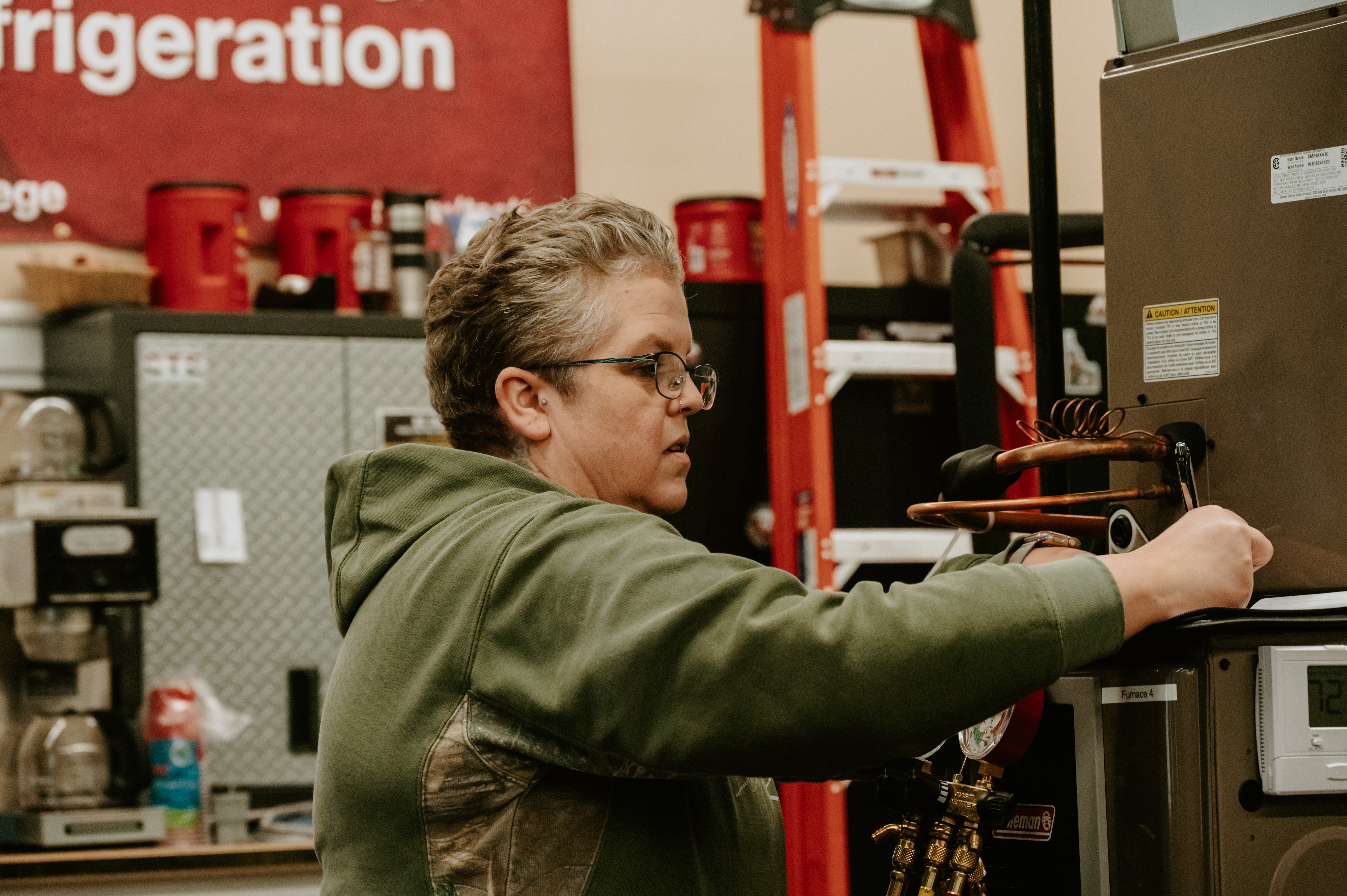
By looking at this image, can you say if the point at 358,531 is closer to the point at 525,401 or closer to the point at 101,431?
the point at 525,401

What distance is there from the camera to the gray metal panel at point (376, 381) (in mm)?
3578

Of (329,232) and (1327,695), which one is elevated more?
(329,232)

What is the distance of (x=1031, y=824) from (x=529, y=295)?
693mm

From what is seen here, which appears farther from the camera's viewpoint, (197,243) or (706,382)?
(197,243)

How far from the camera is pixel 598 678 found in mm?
1131

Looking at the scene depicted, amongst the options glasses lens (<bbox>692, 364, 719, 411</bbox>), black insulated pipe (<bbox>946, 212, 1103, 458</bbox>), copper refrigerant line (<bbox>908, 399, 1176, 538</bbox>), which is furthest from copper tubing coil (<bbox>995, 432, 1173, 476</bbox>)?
black insulated pipe (<bbox>946, 212, 1103, 458</bbox>)

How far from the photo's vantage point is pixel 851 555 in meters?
3.46

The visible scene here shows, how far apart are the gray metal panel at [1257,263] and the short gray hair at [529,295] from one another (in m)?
0.48

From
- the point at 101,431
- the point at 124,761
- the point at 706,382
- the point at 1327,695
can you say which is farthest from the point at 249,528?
the point at 1327,695

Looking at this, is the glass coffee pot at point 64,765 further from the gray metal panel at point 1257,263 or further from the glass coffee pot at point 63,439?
the gray metal panel at point 1257,263

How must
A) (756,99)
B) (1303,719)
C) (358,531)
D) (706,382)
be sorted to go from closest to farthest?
(1303,719) → (358,531) → (706,382) → (756,99)

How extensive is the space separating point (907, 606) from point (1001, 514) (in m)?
0.30

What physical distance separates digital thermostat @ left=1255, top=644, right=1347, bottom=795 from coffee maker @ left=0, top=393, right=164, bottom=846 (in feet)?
8.27

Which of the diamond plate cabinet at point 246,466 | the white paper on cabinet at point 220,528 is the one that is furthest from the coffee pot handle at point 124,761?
the white paper on cabinet at point 220,528
